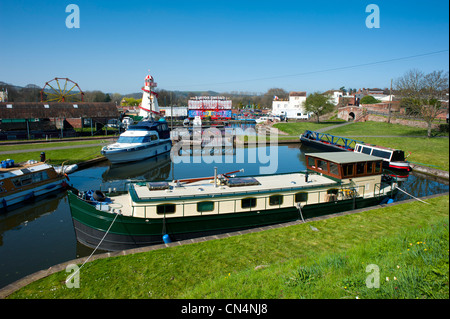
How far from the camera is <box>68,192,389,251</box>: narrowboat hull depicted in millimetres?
13242

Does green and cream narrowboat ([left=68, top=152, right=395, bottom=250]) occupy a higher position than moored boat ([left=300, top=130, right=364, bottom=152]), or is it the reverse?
moored boat ([left=300, top=130, right=364, bottom=152])

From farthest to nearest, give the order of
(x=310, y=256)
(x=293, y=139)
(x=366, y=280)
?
(x=293, y=139), (x=310, y=256), (x=366, y=280)

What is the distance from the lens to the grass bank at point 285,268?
261 inches

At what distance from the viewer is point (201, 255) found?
10.9 m

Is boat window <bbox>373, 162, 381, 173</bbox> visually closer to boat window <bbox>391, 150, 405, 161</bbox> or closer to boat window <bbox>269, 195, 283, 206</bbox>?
boat window <bbox>269, 195, 283, 206</bbox>

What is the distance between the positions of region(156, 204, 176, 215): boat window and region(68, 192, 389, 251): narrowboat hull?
510mm

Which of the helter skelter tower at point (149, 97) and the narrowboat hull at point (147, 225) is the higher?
the helter skelter tower at point (149, 97)

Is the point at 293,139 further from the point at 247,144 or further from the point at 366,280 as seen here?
the point at 366,280

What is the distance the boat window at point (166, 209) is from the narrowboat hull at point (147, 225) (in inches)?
20.1

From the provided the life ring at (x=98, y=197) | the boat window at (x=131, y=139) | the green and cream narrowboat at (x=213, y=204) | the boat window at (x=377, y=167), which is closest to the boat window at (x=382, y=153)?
the boat window at (x=377, y=167)

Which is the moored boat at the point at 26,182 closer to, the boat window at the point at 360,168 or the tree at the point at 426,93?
the boat window at the point at 360,168

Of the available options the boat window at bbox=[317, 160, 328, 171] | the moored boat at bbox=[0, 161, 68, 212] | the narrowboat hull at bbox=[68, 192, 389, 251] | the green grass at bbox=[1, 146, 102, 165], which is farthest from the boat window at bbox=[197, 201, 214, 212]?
the green grass at bbox=[1, 146, 102, 165]

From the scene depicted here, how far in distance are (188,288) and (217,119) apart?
285ft
